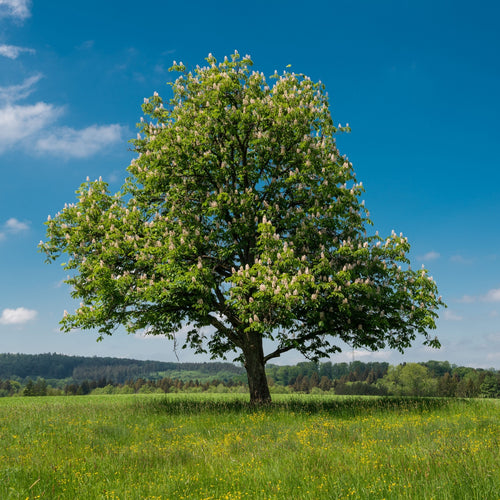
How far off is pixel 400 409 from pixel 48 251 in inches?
713

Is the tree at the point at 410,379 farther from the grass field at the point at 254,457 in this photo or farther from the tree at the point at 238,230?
the grass field at the point at 254,457

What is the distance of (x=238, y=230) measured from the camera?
18641 millimetres

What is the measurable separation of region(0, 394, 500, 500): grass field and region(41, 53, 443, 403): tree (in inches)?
190

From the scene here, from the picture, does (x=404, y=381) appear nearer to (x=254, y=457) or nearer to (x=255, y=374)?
(x=255, y=374)

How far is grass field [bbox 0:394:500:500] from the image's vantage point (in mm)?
7594

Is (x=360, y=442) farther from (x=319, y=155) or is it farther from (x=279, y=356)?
(x=319, y=155)

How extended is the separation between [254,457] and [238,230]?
10.6 metres

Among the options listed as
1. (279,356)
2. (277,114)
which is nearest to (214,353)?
(279,356)

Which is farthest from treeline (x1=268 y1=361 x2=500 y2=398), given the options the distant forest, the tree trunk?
the tree trunk

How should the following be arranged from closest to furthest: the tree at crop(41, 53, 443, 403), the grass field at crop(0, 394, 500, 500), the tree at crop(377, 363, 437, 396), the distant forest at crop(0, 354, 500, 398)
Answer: the grass field at crop(0, 394, 500, 500) < the tree at crop(41, 53, 443, 403) < the distant forest at crop(0, 354, 500, 398) < the tree at crop(377, 363, 437, 396)

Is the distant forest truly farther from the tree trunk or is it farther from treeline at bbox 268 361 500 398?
the tree trunk

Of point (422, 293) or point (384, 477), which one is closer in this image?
→ point (384, 477)

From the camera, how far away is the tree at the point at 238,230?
59.0 ft

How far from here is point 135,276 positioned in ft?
63.1
